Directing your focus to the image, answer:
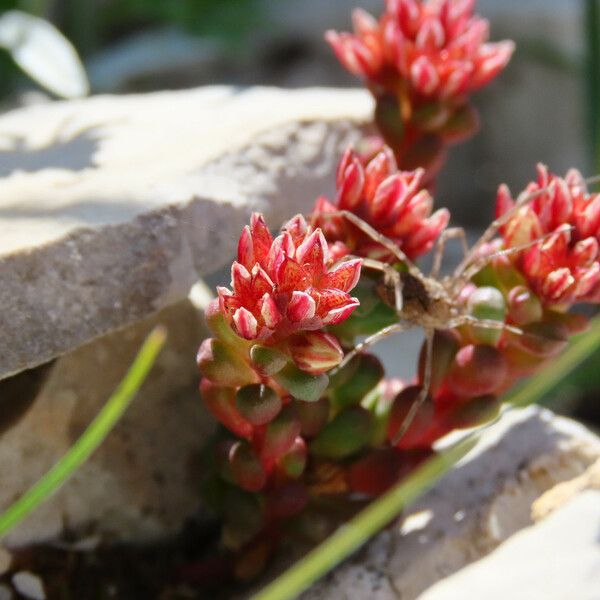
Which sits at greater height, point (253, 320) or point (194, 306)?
point (253, 320)

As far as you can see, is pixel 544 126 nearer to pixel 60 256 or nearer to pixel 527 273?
pixel 527 273

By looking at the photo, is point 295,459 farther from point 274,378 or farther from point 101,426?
point 101,426

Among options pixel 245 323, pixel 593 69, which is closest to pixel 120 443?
pixel 245 323

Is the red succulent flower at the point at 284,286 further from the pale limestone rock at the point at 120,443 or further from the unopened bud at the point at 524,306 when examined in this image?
the pale limestone rock at the point at 120,443

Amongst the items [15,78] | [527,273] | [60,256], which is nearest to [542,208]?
[527,273]

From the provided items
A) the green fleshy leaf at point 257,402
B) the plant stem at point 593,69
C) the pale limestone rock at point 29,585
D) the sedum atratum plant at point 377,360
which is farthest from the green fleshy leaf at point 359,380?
the plant stem at point 593,69
